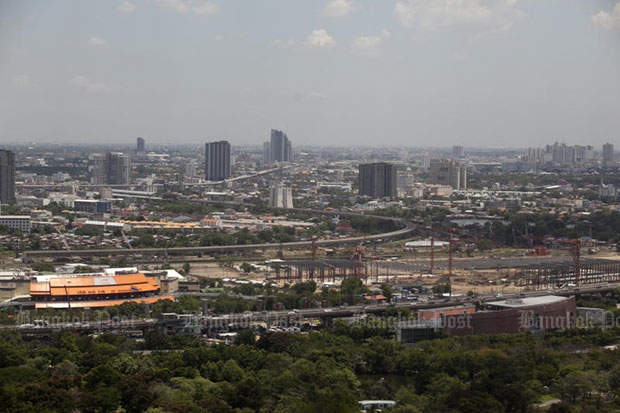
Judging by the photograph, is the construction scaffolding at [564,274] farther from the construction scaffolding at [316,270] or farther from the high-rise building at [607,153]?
the high-rise building at [607,153]

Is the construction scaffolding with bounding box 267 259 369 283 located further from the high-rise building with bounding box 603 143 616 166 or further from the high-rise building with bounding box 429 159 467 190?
the high-rise building with bounding box 603 143 616 166

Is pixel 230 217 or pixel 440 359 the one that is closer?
pixel 440 359

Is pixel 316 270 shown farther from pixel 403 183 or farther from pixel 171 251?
pixel 403 183

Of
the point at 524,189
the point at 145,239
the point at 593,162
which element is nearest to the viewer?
the point at 145,239

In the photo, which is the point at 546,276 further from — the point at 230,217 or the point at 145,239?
the point at 230,217

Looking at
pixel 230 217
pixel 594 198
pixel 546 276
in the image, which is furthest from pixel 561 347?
pixel 594 198

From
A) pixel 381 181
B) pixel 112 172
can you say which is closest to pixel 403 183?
pixel 381 181

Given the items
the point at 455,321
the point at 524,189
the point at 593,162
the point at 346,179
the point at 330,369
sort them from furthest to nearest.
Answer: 1. the point at 593,162
2. the point at 346,179
3. the point at 524,189
4. the point at 455,321
5. the point at 330,369
